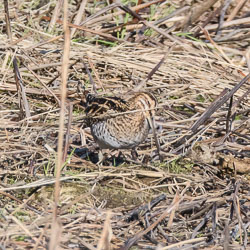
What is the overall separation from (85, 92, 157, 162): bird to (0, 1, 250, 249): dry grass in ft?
0.65

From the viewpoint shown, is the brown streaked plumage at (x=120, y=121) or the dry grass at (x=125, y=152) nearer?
the dry grass at (x=125, y=152)

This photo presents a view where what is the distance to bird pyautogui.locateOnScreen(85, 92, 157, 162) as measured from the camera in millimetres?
4578

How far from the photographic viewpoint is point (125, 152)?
512cm

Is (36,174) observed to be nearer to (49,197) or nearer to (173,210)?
(49,197)

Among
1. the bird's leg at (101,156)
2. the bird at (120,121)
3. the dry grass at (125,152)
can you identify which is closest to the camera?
the dry grass at (125,152)

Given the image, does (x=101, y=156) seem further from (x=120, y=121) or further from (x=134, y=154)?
(x=120, y=121)

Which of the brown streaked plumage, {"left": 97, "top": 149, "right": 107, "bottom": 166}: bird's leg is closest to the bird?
the brown streaked plumage

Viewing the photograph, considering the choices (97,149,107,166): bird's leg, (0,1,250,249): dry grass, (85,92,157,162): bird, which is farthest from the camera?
(97,149,107,166): bird's leg

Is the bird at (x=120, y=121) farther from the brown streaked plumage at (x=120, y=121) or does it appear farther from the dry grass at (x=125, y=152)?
the dry grass at (x=125, y=152)

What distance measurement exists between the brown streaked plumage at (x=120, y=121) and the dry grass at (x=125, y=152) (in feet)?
0.65

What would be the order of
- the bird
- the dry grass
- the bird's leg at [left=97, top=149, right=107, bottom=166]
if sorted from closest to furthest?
the dry grass < the bird < the bird's leg at [left=97, top=149, right=107, bottom=166]

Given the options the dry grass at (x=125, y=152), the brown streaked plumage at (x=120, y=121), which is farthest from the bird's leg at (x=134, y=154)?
the brown streaked plumage at (x=120, y=121)

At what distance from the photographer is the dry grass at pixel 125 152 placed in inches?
141

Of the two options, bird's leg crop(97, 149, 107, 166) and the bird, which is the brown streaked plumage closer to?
the bird
